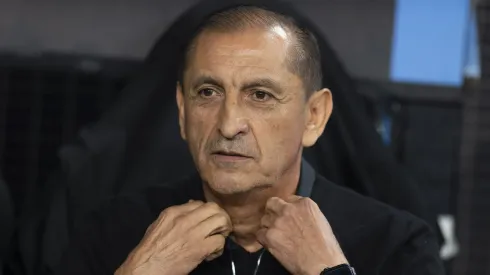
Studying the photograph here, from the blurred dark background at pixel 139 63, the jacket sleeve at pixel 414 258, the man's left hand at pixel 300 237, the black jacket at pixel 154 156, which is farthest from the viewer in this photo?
the blurred dark background at pixel 139 63

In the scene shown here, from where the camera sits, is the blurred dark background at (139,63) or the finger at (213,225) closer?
the finger at (213,225)

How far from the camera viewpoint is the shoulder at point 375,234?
6.79 ft

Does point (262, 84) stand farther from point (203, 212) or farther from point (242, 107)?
point (203, 212)

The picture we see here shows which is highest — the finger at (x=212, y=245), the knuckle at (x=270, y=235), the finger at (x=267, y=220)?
the finger at (x=267, y=220)

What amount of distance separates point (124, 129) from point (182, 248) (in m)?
0.80

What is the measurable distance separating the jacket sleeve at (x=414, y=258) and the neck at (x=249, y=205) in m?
0.29

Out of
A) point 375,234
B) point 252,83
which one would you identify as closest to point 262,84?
point 252,83

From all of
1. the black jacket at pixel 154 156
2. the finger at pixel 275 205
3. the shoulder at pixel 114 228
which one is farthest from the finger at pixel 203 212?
the black jacket at pixel 154 156

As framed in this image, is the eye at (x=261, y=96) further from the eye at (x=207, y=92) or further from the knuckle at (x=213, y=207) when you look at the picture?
the knuckle at (x=213, y=207)

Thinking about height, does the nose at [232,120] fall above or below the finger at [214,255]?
above

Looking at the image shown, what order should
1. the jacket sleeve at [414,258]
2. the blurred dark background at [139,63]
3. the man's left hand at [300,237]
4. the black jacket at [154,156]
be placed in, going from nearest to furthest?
the man's left hand at [300,237] → the jacket sleeve at [414,258] → the black jacket at [154,156] → the blurred dark background at [139,63]

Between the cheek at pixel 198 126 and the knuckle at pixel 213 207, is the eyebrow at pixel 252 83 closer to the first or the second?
the cheek at pixel 198 126

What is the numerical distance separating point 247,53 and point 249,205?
1.18 feet

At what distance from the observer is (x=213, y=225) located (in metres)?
1.99
